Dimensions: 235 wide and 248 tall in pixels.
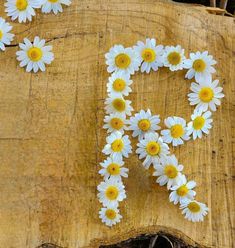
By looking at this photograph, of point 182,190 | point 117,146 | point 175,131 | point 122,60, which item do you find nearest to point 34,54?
point 122,60

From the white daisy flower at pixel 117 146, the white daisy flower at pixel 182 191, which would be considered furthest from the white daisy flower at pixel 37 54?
the white daisy flower at pixel 182 191

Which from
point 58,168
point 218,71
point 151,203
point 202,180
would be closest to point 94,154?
point 58,168

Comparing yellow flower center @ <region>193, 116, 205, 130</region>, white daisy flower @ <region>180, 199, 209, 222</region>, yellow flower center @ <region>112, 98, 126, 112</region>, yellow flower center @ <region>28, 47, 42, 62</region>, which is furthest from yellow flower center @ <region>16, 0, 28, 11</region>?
white daisy flower @ <region>180, 199, 209, 222</region>

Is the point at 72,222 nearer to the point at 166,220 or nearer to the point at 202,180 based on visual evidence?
the point at 166,220

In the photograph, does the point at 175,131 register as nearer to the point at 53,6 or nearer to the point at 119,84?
the point at 119,84

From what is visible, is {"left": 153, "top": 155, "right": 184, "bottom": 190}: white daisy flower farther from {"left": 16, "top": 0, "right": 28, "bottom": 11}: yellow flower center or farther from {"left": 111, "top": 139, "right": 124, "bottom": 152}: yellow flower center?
{"left": 16, "top": 0, "right": 28, "bottom": 11}: yellow flower center

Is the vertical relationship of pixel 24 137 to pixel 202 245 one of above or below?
above

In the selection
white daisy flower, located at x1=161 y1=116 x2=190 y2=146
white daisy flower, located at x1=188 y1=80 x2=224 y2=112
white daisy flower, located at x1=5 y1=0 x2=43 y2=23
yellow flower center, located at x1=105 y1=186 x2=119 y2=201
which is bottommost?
yellow flower center, located at x1=105 y1=186 x2=119 y2=201
